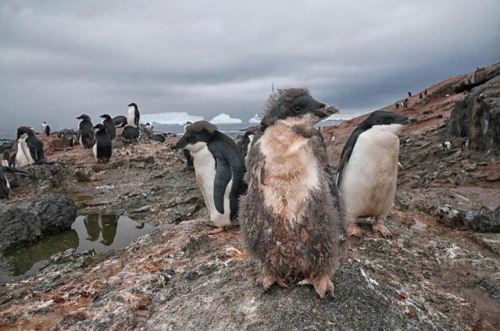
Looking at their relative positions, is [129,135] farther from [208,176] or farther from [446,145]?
[208,176]

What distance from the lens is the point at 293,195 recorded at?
3.09 m

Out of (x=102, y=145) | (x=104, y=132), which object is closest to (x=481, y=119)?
(x=104, y=132)

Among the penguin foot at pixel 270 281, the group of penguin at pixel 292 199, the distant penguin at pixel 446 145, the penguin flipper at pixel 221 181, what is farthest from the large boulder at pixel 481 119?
the penguin foot at pixel 270 281

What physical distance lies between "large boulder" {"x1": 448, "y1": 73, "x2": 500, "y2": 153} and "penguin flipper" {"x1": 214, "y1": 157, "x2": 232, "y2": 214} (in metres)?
8.24

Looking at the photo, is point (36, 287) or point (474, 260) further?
point (36, 287)

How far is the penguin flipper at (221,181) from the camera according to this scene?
6.47 m

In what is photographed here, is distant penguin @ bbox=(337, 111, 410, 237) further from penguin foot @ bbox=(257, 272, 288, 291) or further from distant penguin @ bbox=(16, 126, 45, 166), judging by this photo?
distant penguin @ bbox=(16, 126, 45, 166)

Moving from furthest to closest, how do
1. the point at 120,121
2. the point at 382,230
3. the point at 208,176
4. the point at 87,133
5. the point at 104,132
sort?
the point at 120,121
the point at 87,133
the point at 104,132
the point at 208,176
the point at 382,230

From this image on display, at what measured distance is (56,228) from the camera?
996 centimetres

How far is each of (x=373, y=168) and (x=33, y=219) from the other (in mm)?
7706

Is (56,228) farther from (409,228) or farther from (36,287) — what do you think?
(409,228)

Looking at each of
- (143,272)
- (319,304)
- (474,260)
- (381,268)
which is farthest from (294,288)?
(474,260)

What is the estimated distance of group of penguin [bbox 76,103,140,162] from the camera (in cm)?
1902

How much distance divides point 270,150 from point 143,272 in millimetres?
2917
